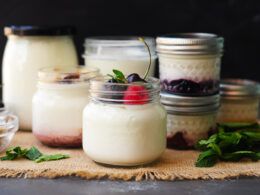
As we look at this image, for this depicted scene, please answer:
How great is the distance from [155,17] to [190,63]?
33cm

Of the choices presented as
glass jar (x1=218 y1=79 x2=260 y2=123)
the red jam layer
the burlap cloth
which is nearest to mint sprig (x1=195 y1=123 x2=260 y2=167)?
the burlap cloth

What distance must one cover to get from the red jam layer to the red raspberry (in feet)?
0.60

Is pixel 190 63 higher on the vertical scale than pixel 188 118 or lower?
higher

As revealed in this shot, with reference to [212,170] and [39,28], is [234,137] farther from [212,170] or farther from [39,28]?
[39,28]

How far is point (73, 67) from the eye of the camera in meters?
1.15

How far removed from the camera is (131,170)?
0.90 metres

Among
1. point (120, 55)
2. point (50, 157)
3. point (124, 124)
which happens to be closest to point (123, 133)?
point (124, 124)

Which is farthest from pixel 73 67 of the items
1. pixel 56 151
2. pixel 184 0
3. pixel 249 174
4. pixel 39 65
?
pixel 249 174

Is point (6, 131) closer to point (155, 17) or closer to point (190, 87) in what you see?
point (190, 87)

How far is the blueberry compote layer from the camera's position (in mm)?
1023

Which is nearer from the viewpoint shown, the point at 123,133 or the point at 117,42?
the point at 123,133

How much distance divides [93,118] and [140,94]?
10 cm

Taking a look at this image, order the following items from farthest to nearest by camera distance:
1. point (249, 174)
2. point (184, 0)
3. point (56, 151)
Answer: point (184, 0), point (56, 151), point (249, 174)

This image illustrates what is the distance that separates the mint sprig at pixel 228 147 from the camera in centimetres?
94
